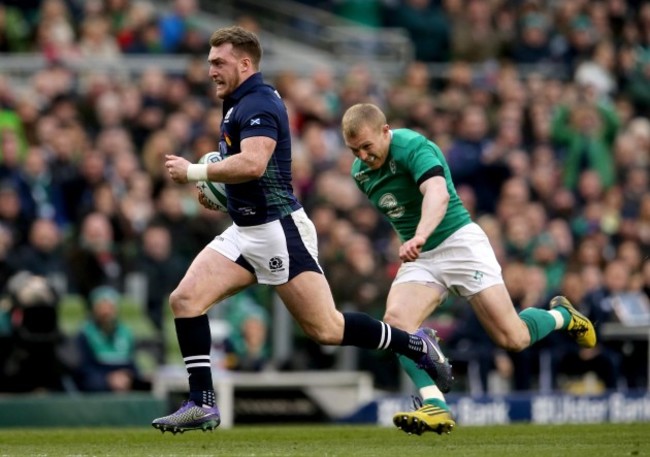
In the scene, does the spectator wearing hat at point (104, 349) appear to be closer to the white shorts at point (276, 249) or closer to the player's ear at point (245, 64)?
the white shorts at point (276, 249)

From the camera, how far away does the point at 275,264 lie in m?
10.5

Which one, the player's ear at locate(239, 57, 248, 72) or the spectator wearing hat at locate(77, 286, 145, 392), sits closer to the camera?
the player's ear at locate(239, 57, 248, 72)

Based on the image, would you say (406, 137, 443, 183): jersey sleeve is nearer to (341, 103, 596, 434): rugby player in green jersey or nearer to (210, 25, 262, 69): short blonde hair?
(341, 103, 596, 434): rugby player in green jersey

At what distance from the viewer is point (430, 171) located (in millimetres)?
11031

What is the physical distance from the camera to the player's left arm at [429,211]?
33.8 feet

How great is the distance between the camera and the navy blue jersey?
10.5 metres

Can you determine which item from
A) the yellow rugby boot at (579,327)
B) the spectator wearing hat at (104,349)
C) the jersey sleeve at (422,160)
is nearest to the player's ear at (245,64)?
the jersey sleeve at (422,160)

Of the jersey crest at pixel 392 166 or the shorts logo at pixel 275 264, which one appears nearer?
the shorts logo at pixel 275 264

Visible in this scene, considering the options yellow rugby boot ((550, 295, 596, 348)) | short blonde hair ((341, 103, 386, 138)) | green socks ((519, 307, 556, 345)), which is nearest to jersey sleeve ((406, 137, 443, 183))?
short blonde hair ((341, 103, 386, 138))

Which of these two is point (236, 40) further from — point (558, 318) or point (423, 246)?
point (558, 318)

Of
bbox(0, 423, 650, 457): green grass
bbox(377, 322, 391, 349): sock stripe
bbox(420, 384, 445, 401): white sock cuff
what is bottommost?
bbox(0, 423, 650, 457): green grass

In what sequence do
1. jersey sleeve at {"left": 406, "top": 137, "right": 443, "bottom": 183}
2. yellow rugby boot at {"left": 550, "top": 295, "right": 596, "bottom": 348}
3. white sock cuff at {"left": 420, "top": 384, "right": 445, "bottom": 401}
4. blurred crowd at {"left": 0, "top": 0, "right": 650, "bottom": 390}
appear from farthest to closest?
blurred crowd at {"left": 0, "top": 0, "right": 650, "bottom": 390} < yellow rugby boot at {"left": 550, "top": 295, "right": 596, "bottom": 348} < white sock cuff at {"left": 420, "top": 384, "right": 445, "bottom": 401} < jersey sleeve at {"left": 406, "top": 137, "right": 443, "bottom": 183}

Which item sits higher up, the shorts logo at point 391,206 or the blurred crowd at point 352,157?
the blurred crowd at point 352,157

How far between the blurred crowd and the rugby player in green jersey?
5060 millimetres
